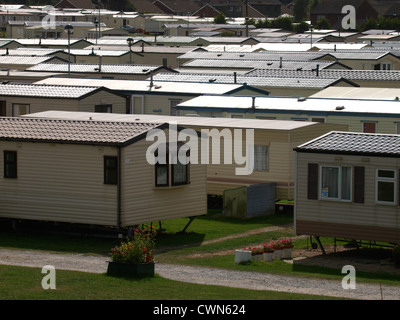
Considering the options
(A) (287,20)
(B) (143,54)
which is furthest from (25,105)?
(A) (287,20)

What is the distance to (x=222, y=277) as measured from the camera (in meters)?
23.5

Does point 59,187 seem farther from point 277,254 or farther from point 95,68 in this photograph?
point 95,68

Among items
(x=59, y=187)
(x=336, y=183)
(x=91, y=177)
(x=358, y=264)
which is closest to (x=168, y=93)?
(x=59, y=187)

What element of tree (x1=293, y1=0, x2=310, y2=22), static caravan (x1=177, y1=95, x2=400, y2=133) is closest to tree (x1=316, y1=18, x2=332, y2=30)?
tree (x1=293, y1=0, x2=310, y2=22)

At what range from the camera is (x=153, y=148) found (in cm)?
2922

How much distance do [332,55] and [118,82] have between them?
22.5 meters

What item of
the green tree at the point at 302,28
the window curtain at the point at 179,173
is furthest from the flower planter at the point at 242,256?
the green tree at the point at 302,28

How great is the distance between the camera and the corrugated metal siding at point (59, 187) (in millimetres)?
28734

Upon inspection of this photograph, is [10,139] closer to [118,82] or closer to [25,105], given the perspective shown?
[25,105]

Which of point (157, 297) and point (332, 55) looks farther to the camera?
point (332, 55)

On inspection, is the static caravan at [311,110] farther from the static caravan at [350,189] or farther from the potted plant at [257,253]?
the potted plant at [257,253]

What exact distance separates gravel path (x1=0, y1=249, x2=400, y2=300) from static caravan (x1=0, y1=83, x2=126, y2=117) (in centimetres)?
1808

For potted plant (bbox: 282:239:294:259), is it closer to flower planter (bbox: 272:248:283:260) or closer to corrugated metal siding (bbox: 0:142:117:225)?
flower planter (bbox: 272:248:283:260)

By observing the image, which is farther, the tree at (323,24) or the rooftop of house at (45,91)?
the tree at (323,24)
